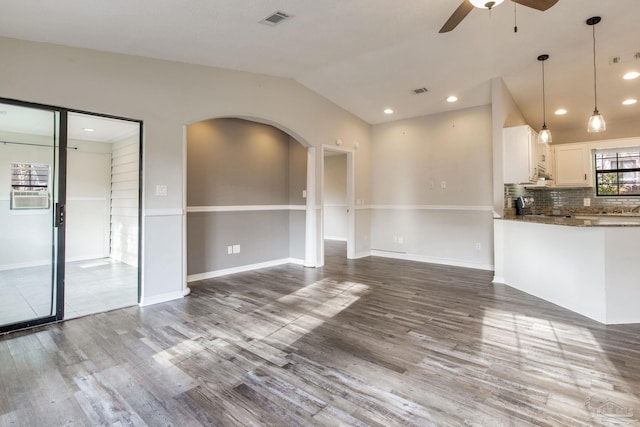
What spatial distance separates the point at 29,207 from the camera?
11.2 ft

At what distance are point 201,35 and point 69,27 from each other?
3.69 ft

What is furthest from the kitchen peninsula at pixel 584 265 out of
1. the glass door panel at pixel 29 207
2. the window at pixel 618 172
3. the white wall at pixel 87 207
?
the white wall at pixel 87 207

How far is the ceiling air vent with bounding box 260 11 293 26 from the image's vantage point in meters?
3.18

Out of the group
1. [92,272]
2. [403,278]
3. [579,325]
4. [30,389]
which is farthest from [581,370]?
[92,272]

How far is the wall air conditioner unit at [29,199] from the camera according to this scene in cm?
336

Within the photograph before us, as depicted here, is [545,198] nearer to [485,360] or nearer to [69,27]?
[485,360]

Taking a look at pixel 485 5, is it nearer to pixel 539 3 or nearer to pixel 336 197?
pixel 539 3

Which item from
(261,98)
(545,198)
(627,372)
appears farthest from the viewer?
(545,198)

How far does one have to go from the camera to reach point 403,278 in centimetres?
500

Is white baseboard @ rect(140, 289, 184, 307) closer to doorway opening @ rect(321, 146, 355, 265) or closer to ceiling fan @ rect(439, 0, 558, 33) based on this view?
ceiling fan @ rect(439, 0, 558, 33)

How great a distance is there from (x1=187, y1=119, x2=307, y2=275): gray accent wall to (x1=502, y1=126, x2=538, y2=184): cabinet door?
129 inches

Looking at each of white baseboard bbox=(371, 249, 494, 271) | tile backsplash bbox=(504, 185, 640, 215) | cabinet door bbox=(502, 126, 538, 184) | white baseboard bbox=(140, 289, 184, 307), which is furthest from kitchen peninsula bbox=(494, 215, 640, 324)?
white baseboard bbox=(140, 289, 184, 307)

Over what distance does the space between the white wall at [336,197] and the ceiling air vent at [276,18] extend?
20.5ft

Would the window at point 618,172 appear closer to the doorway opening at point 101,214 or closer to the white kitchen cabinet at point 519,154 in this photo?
the white kitchen cabinet at point 519,154
